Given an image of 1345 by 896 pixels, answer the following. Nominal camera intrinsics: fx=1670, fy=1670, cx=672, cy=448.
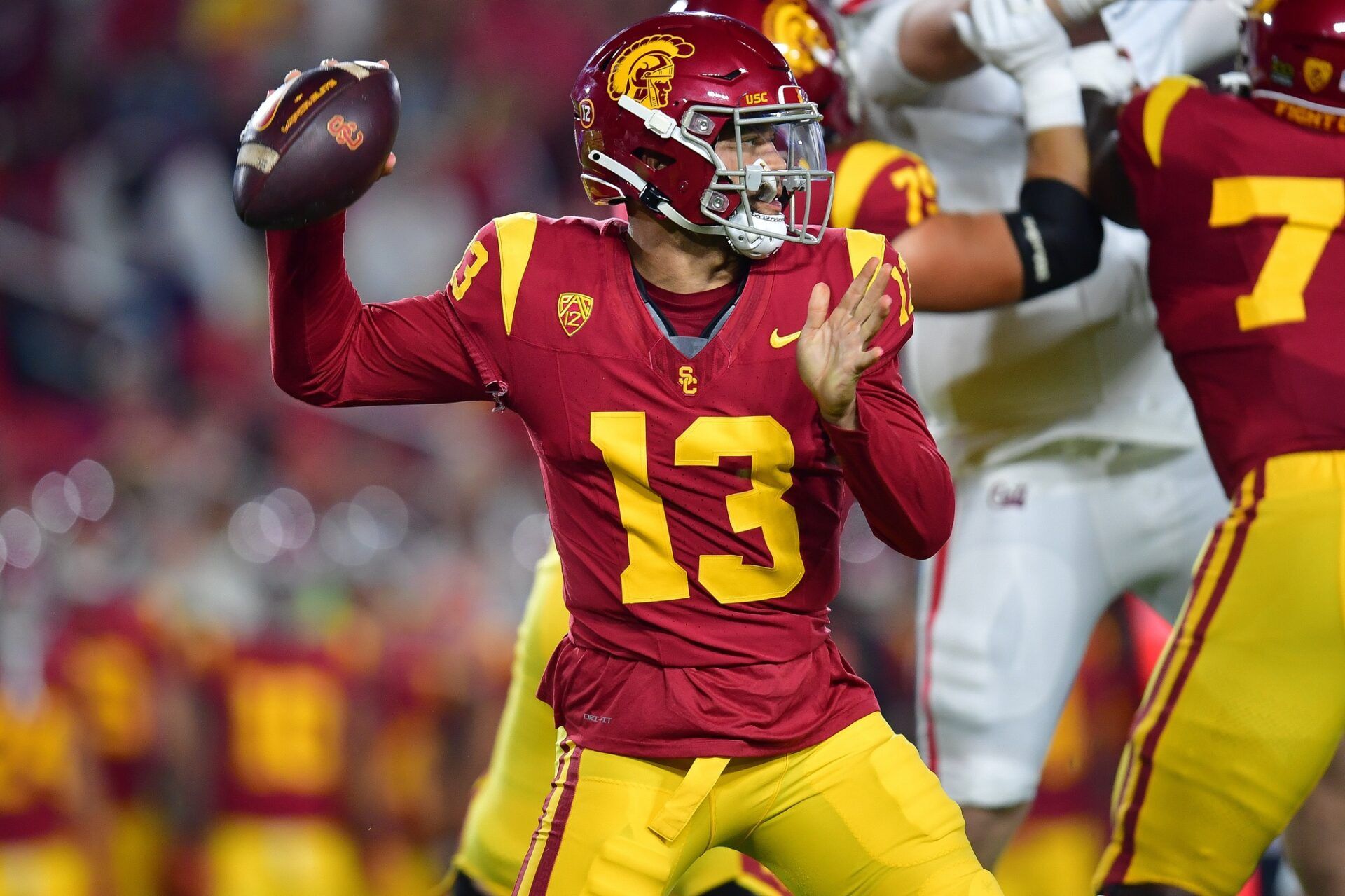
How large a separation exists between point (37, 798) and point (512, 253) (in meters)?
2.50

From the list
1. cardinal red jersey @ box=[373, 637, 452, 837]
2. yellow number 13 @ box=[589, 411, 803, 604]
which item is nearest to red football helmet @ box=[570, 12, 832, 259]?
yellow number 13 @ box=[589, 411, 803, 604]

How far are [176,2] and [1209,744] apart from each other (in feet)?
21.2

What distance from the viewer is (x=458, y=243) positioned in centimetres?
711

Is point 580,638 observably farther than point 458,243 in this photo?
No

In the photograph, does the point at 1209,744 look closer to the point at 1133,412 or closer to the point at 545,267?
the point at 1133,412

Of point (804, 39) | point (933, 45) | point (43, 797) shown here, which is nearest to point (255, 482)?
point (43, 797)

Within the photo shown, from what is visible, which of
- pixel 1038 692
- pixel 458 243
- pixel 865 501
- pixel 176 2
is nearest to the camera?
pixel 865 501

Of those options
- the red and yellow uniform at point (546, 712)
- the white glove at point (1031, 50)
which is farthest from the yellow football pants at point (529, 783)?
the white glove at point (1031, 50)

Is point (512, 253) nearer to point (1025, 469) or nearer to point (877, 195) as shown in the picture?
point (877, 195)

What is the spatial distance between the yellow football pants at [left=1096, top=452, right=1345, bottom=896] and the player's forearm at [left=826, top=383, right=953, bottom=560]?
0.72m

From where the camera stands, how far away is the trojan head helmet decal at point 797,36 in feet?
9.28

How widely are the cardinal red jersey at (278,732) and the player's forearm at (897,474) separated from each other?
9.47 ft

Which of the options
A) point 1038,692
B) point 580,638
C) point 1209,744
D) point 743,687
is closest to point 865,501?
point 743,687

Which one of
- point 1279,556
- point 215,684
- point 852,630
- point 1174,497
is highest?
point 1279,556
